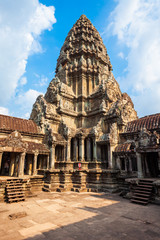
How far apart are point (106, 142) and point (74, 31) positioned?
81.8 ft

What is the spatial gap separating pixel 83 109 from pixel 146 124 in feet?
32.6

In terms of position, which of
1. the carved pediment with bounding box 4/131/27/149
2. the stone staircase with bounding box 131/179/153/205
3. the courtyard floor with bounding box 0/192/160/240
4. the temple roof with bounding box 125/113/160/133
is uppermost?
the temple roof with bounding box 125/113/160/133

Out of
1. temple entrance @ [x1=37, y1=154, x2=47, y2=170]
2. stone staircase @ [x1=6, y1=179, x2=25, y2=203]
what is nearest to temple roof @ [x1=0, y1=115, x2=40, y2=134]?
temple entrance @ [x1=37, y1=154, x2=47, y2=170]

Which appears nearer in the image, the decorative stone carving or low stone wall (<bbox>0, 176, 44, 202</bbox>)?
low stone wall (<bbox>0, 176, 44, 202</bbox>)

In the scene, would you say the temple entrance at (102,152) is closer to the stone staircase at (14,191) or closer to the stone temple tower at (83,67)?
the stone temple tower at (83,67)

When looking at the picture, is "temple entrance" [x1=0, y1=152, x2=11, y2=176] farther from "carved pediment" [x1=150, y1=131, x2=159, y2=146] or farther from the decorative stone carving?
"carved pediment" [x1=150, y1=131, x2=159, y2=146]

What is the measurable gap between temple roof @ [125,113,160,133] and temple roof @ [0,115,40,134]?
1127 cm

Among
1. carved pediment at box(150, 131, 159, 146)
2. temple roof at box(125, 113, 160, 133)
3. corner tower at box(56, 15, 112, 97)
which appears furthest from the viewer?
corner tower at box(56, 15, 112, 97)

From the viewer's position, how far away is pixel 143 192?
404 inches

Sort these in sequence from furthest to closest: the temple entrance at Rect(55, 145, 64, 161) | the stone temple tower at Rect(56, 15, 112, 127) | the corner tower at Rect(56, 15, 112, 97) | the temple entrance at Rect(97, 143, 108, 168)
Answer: the corner tower at Rect(56, 15, 112, 97), the stone temple tower at Rect(56, 15, 112, 127), the temple entrance at Rect(55, 145, 64, 161), the temple entrance at Rect(97, 143, 108, 168)

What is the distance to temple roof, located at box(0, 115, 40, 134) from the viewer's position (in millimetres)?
16375

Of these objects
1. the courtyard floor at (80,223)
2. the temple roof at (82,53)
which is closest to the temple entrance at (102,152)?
the courtyard floor at (80,223)

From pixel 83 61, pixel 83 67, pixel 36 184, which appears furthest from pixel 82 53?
pixel 36 184

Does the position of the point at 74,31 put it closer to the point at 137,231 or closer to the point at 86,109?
the point at 86,109
